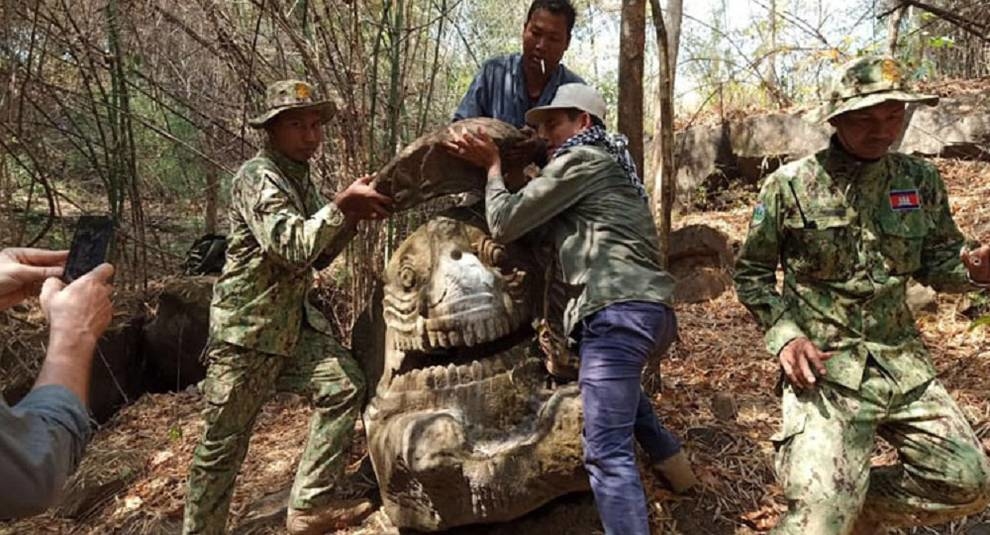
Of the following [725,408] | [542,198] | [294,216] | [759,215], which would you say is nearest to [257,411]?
[294,216]

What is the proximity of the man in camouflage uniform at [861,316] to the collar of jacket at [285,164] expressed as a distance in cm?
200

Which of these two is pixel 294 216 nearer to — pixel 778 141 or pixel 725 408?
pixel 725 408

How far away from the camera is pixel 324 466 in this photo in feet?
11.1

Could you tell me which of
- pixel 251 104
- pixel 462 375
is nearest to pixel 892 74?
pixel 462 375

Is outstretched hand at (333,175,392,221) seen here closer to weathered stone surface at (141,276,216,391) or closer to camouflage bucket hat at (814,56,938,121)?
camouflage bucket hat at (814,56,938,121)

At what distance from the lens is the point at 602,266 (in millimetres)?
2787

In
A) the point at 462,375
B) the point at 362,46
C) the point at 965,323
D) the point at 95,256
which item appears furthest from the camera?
the point at 965,323

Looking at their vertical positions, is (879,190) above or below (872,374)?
above

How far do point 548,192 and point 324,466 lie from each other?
5.30 ft

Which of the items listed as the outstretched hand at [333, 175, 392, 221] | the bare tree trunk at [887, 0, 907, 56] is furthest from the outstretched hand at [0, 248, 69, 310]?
the bare tree trunk at [887, 0, 907, 56]

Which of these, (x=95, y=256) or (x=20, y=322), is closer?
(x=95, y=256)

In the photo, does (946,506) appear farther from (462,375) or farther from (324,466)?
(324,466)

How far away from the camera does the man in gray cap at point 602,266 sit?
105 inches

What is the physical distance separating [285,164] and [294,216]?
0.43m
